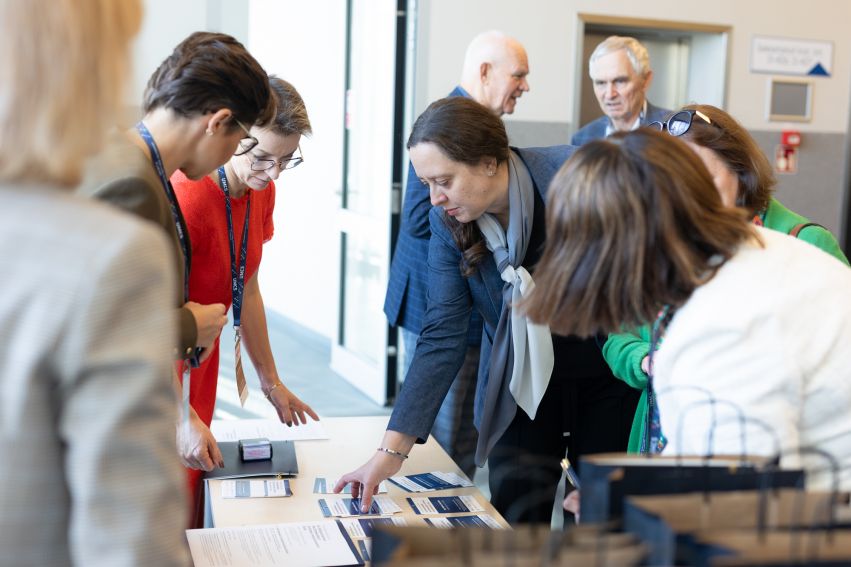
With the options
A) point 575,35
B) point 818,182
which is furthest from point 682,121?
point 818,182

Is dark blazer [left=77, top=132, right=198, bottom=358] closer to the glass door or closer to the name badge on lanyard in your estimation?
the name badge on lanyard

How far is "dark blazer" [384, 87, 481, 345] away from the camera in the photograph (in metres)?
2.96

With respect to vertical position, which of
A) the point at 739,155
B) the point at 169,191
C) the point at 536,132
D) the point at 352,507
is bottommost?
the point at 352,507

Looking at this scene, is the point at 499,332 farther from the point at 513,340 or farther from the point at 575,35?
the point at 575,35

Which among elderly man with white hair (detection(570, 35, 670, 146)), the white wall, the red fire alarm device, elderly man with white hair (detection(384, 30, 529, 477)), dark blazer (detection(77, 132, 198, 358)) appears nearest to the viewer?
dark blazer (detection(77, 132, 198, 358))

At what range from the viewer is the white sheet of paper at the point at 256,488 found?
1827mm

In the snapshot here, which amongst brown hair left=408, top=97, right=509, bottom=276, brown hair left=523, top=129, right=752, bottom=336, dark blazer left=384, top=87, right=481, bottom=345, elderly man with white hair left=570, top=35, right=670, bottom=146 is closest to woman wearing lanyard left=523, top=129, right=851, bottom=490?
brown hair left=523, top=129, right=752, bottom=336

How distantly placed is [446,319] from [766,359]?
3.36 ft

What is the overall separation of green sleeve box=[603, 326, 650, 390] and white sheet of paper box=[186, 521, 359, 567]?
67 centimetres

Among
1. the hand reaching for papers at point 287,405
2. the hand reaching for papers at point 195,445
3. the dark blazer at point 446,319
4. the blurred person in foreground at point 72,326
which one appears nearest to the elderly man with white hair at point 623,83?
the dark blazer at point 446,319

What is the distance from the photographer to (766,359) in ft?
3.40

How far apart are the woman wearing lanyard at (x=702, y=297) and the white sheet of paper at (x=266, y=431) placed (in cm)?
118

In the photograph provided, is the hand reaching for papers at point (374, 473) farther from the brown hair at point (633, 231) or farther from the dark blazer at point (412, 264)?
the dark blazer at point (412, 264)

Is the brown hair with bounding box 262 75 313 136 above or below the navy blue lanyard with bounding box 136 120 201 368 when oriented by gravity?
above
